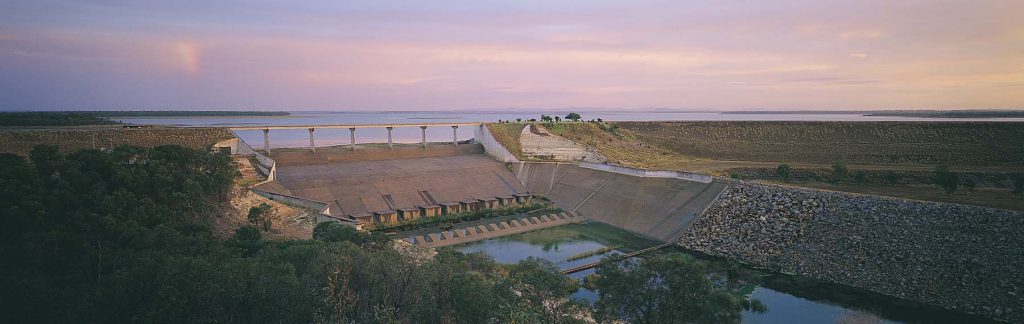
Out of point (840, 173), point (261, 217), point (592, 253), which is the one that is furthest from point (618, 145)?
point (261, 217)

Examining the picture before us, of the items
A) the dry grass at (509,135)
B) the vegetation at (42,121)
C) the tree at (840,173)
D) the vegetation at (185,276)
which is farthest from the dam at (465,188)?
the vegetation at (42,121)

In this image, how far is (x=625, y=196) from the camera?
36188 millimetres

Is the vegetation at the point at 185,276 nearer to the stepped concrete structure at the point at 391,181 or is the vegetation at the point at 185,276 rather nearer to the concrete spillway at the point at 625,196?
the stepped concrete structure at the point at 391,181

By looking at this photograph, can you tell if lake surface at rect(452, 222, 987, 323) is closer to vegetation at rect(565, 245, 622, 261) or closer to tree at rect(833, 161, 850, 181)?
vegetation at rect(565, 245, 622, 261)

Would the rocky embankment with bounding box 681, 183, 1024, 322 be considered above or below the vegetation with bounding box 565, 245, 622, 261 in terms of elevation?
above

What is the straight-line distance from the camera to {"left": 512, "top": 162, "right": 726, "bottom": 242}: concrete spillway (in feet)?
104

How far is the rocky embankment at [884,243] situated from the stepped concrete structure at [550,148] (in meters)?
20.5

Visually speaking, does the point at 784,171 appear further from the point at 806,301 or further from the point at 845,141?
Answer: the point at 845,141

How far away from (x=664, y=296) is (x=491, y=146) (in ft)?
120

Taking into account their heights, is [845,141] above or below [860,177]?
above

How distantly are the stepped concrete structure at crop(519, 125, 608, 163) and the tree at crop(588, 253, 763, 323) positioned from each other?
3435cm

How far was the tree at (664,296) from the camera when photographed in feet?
Answer: 43.7

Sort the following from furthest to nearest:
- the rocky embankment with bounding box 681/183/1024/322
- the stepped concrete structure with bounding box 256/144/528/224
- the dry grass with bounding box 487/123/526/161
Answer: the dry grass with bounding box 487/123/526/161
the stepped concrete structure with bounding box 256/144/528/224
the rocky embankment with bounding box 681/183/1024/322

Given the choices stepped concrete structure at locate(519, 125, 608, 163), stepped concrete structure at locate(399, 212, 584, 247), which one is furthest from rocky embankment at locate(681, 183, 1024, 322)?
stepped concrete structure at locate(519, 125, 608, 163)
